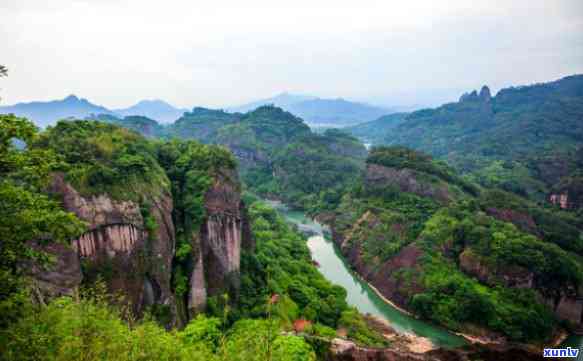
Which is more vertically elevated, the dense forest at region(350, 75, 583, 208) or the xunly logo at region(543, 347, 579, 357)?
the dense forest at region(350, 75, 583, 208)

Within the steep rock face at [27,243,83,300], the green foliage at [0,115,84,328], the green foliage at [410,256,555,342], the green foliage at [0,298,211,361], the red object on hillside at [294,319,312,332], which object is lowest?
the green foliage at [410,256,555,342]

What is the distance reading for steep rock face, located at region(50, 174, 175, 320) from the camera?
661 inches

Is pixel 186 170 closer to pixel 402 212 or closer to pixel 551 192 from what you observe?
pixel 402 212

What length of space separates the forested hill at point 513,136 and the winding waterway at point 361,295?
3782 centimetres

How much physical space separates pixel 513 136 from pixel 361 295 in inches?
3483

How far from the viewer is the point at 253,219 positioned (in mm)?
45594

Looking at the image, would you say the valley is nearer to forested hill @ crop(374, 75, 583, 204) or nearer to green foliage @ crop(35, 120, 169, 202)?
green foliage @ crop(35, 120, 169, 202)

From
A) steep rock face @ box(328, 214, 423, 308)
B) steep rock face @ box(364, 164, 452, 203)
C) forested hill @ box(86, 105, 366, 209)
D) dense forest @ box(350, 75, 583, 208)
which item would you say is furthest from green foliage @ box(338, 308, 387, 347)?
dense forest @ box(350, 75, 583, 208)

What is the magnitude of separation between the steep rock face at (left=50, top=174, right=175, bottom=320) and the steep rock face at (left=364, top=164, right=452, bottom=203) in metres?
40.1

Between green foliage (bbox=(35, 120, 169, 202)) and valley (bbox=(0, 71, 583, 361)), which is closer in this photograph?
valley (bbox=(0, 71, 583, 361))

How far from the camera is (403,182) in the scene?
53469 millimetres

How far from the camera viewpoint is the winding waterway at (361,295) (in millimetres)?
31406

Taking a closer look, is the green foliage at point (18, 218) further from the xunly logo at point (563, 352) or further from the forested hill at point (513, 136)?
the forested hill at point (513, 136)

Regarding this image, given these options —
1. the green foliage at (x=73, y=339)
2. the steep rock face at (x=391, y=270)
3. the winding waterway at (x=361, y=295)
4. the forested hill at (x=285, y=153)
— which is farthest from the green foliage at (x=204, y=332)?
the forested hill at (x=285, y=153)
